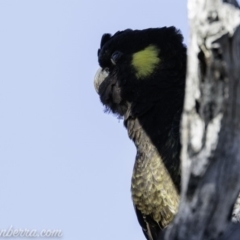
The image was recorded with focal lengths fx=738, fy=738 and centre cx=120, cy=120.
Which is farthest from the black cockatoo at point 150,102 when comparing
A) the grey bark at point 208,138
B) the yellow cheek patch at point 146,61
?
the grey bark at point 208,138

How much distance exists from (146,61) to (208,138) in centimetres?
276

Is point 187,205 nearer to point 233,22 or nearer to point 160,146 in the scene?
point 233,22

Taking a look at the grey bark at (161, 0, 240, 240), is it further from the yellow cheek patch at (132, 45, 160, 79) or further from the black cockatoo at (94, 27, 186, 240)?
the yellow cheek patch at (132, 45, 160, 79)

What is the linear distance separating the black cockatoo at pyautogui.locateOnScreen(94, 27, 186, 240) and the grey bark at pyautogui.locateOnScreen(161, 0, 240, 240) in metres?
2.29

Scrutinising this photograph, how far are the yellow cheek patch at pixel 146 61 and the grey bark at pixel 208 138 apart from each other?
272cm

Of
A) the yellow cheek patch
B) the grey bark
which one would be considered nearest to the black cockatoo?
the yellow cheek patch

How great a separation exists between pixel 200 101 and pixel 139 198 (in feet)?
8.72

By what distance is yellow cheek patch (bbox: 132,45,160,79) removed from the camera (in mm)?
5285

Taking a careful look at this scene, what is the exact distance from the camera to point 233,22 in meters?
2.48

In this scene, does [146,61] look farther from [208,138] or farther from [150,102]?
[208,138]

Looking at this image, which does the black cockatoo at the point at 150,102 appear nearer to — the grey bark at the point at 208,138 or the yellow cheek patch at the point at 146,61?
the yellow cheek patch at the point at 146,61

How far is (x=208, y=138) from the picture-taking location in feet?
8.34

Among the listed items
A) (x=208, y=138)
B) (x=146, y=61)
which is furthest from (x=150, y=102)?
(x=208, y=138)

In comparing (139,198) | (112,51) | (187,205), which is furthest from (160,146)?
(187,205)
